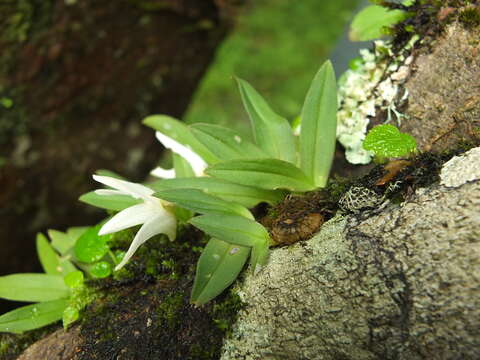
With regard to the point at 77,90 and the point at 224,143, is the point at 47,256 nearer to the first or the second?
the point at 224,143

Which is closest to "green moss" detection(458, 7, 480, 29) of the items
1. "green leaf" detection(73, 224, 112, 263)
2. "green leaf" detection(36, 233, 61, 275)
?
"green leaf" detection(73, 224, 112, 263)

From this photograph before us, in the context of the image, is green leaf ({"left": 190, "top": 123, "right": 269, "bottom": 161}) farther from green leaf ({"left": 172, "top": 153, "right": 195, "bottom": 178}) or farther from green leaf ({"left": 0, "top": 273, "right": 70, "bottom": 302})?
green leaf ({"left": 0, "top": 273, "right": 70, "bottom": 302})

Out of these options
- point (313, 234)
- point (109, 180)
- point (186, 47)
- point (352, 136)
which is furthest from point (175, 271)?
point (186, 47)

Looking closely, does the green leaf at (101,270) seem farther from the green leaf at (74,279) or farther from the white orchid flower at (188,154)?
the white orchid flower at (188,154)

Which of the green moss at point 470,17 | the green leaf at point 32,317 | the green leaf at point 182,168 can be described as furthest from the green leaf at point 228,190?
the green moss at point 470,17

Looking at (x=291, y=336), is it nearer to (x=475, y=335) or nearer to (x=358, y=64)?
(x=475, y=335)

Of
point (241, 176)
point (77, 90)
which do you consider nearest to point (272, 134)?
point (241, 176)
